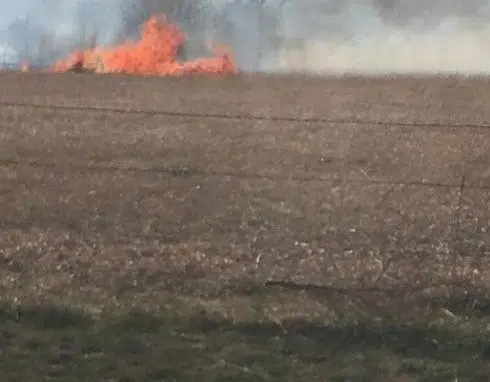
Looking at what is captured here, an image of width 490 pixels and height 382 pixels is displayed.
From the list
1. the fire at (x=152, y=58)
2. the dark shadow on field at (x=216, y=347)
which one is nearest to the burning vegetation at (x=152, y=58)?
the fire at (x=152, y=58)

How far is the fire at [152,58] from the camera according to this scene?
483 cm

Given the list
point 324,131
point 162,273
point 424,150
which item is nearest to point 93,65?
point 324,131

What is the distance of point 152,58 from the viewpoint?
16.3ft

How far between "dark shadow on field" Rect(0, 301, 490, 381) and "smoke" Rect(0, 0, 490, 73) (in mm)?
2776

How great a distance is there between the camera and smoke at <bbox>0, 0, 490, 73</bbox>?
192 inches

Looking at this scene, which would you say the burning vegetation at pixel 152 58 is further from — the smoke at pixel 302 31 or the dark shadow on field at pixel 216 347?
the dark shadow on field at pixel 216 347

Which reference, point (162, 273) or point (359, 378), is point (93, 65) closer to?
point (162, 273)

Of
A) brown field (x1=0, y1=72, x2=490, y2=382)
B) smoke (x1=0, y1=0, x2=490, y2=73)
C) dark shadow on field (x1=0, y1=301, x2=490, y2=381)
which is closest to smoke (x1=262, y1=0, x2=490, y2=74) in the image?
smoke (x1=0, y1=0, x2=490, y2=73)

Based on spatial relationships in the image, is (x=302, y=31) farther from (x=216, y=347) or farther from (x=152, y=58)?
(x=216, y=347)

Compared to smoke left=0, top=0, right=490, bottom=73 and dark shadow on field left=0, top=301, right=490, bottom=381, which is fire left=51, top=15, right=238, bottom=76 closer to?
smoke left=0, top=0, right=490, bottom=73

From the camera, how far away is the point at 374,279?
2.38 metres

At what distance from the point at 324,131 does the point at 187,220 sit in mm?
861

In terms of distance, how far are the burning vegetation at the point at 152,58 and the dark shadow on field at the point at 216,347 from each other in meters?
2.65

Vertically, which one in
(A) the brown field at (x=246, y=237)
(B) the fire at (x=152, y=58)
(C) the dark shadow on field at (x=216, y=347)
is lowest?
(C) the dark shadow on field at (x=216, y=347)
